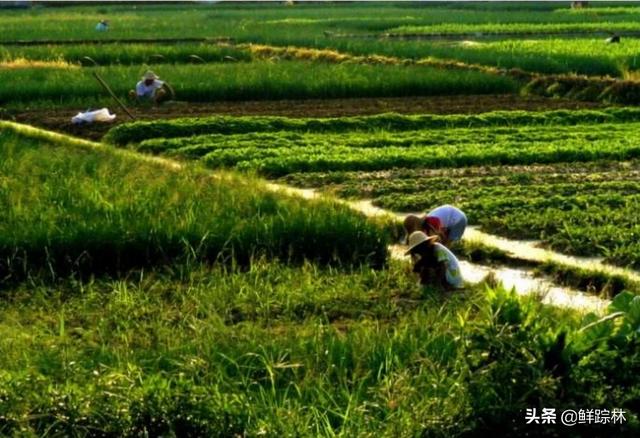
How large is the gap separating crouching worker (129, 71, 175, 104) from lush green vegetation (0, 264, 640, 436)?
10336 mm

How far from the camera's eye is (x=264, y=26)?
3838 centimetres

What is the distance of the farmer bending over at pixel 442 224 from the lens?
23.6 ft

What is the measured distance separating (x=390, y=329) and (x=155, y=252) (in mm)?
1898

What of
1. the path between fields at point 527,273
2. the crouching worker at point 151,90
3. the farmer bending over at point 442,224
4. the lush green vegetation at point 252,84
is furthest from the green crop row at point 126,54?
the farmer bending over at point 442,224

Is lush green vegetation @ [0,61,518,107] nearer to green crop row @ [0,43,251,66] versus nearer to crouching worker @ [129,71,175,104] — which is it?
crouching worker @ [129,71,175,104]

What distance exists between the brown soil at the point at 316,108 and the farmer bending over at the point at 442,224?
299 inches

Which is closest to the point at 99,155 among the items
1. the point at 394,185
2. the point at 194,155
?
the point at 194,155

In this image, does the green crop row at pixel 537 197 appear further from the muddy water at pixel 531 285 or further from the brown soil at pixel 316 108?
the brown soil at pixel 316 108

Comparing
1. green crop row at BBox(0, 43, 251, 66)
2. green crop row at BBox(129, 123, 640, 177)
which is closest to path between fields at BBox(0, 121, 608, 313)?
green crop row at BBox(129, 123, 640, 177)

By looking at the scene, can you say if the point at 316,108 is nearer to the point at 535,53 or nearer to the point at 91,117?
the point at 91,117

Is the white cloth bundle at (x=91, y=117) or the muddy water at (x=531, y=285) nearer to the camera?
the muddy water at (x=531, y=285)

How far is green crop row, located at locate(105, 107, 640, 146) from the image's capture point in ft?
43.5

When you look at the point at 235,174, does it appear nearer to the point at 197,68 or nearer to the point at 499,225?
the point at 499,225

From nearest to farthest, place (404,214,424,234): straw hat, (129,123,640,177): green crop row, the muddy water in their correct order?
the muddy water < (404,214,424,234): straw hat < (129,123,640,177): green crop row
